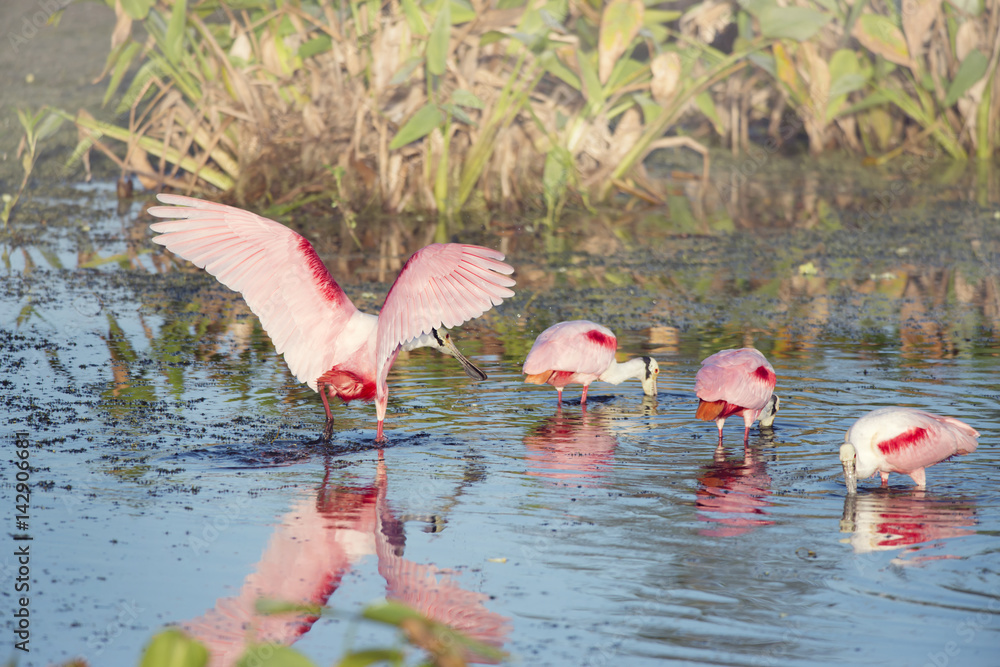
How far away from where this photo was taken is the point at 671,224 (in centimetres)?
1141

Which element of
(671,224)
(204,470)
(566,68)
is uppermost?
(566,68)

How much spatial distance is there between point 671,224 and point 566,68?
1639 mm

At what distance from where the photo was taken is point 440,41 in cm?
966

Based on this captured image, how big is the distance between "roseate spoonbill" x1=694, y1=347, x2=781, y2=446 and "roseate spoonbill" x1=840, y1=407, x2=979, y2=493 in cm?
63

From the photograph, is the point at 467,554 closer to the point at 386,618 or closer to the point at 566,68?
the point at 386,618

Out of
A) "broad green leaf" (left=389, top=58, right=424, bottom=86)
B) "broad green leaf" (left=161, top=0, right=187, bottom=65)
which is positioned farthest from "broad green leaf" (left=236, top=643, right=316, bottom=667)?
"broad green leaf" (left=161, top=0, right=187, bottom=65)

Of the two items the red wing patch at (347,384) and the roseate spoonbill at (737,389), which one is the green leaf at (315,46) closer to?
the red wing patch at (347,384)

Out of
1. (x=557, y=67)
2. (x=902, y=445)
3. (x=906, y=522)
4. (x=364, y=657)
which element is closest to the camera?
(x=364, y=657)

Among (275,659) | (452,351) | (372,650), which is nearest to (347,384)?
(452,351)

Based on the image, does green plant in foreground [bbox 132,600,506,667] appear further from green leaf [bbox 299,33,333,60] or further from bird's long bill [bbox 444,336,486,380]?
green leaf [bbox 299,33,333,60]

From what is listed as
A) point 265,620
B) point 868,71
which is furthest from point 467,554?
point 868,71

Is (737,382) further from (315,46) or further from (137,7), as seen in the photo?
(137,7)

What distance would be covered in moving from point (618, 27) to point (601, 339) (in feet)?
16.0

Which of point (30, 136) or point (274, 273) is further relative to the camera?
point (30, 136)
